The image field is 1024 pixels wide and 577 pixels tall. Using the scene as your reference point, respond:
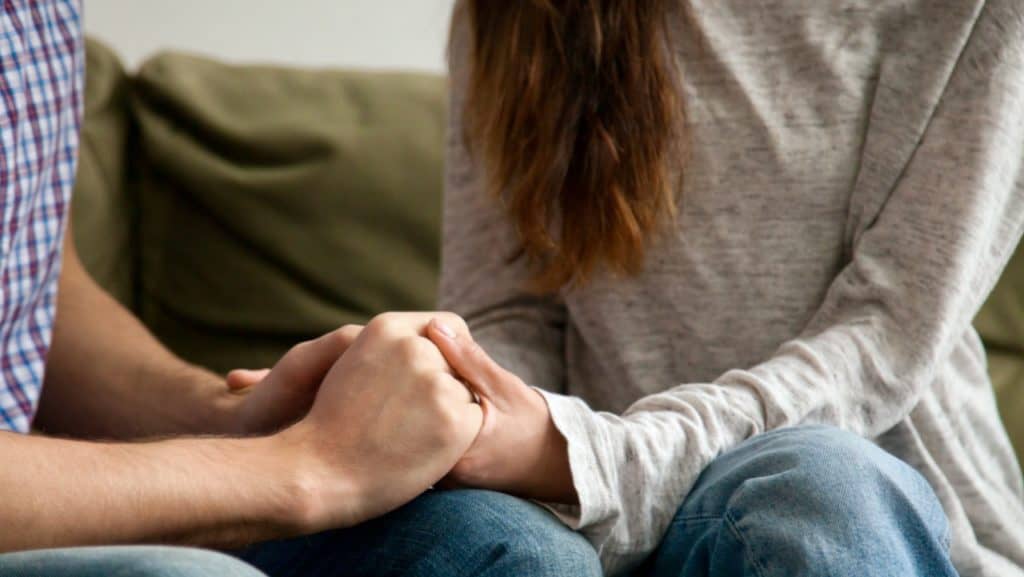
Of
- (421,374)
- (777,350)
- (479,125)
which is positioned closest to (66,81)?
(479,125)

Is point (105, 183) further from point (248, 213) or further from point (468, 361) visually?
point (468, 361)

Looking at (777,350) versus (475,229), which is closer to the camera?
(777,350)

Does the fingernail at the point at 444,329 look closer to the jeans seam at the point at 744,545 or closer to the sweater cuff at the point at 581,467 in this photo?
the sweater cuff at the point at 581,467

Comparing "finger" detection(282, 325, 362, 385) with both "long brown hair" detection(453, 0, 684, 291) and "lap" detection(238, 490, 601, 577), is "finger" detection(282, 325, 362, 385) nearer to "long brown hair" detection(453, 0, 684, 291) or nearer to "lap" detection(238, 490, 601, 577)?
"lap" detection(238, 490, 601, 577)

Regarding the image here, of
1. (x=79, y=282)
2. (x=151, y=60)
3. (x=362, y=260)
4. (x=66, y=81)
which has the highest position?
(x=66, y=81)

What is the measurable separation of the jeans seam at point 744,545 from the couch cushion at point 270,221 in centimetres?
76

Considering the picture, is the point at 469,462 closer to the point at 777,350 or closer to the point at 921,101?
the point at 777,350

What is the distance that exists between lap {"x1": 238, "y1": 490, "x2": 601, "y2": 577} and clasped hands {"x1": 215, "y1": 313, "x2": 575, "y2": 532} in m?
0.02

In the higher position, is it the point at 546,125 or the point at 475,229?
the point at 546,125

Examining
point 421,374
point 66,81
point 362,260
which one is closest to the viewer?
point 421,374

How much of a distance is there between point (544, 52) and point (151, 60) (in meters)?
0.67

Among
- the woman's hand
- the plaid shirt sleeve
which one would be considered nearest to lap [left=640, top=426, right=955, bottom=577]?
the woman's hand

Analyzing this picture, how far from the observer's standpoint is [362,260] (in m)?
1.50

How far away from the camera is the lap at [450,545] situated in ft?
2.59
